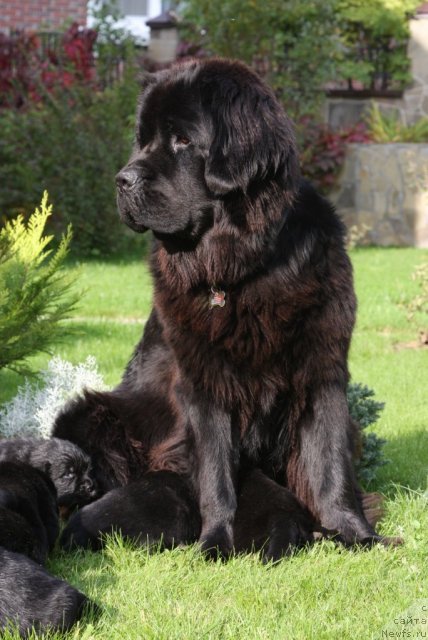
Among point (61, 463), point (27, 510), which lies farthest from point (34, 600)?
point (61, 463)

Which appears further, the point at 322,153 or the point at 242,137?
the point at 322,153

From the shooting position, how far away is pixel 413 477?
4312 mm

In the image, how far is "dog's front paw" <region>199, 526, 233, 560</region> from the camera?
3.32m

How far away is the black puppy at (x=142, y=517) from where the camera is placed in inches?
133

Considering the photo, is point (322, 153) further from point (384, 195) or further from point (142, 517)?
point (142, 517)

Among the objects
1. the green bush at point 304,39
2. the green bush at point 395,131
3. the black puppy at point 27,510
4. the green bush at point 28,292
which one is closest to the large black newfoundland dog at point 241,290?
the black puppy at point 27,510

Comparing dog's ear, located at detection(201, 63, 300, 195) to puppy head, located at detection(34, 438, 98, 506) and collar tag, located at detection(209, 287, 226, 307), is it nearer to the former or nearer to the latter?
collar tag, located at detection(209, 287, 226, 307)

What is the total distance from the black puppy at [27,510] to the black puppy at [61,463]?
0.26m

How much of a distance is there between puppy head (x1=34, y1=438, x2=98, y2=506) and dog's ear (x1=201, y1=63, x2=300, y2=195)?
1.18 m

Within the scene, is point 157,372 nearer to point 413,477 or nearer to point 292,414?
point 292,414

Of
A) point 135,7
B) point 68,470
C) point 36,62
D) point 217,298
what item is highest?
point 135,7

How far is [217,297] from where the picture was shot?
3539mm

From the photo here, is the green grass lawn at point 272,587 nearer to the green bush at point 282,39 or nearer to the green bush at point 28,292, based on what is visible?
the green bush at point 28,292

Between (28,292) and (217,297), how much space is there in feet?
4.20
